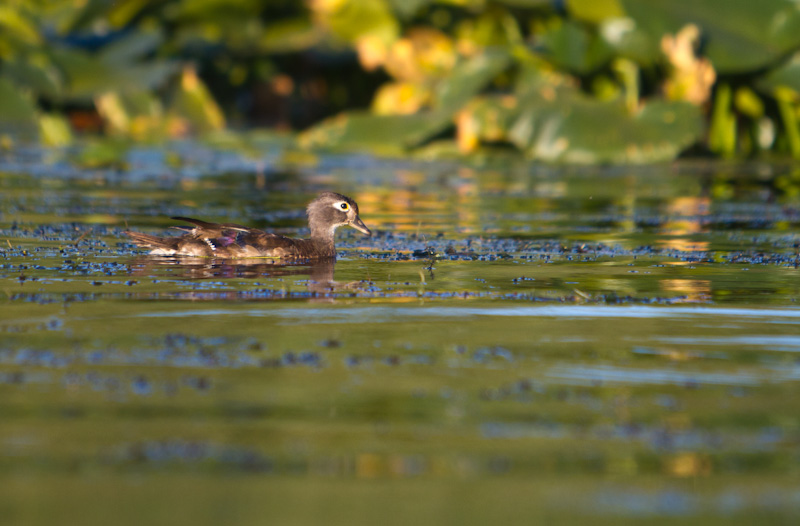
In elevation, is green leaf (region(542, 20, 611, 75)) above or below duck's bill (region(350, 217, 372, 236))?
above

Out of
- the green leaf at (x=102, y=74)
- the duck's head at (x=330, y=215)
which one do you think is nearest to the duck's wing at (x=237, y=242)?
the duck's head at (x=330, y=215)

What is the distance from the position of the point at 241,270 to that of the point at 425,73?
12962 millimetres

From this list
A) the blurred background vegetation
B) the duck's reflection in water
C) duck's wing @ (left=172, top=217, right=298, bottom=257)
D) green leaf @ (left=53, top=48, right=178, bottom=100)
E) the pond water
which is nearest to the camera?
the pond water

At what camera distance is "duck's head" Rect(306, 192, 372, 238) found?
982cm

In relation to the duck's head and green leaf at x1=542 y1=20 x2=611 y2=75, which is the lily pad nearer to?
green leaf at x1=542 y1=20 x2=611 y2=75

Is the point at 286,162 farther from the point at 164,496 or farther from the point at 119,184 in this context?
the point at 164,496

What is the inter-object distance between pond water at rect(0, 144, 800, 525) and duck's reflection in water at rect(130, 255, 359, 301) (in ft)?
0.15

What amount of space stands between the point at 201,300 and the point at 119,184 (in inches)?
353

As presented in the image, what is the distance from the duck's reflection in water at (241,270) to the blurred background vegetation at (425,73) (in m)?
8.54

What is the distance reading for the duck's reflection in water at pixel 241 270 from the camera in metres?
7.57

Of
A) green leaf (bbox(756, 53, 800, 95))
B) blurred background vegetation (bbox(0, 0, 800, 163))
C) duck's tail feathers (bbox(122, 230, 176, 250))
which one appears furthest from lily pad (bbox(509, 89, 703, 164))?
duck's tail feathers (bbox(122, 230, 176, 250))

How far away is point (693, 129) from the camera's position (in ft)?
56.4

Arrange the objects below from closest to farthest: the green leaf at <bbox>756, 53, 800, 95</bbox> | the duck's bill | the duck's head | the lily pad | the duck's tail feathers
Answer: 1. the duck's tail feathers
2. the duck's head
3. the duck's bill
4. the lily pad
5. the green leaf at <bbox>756, 53, 800, 95</bbox>

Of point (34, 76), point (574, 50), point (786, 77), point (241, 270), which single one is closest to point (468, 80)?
point (574, 50)
